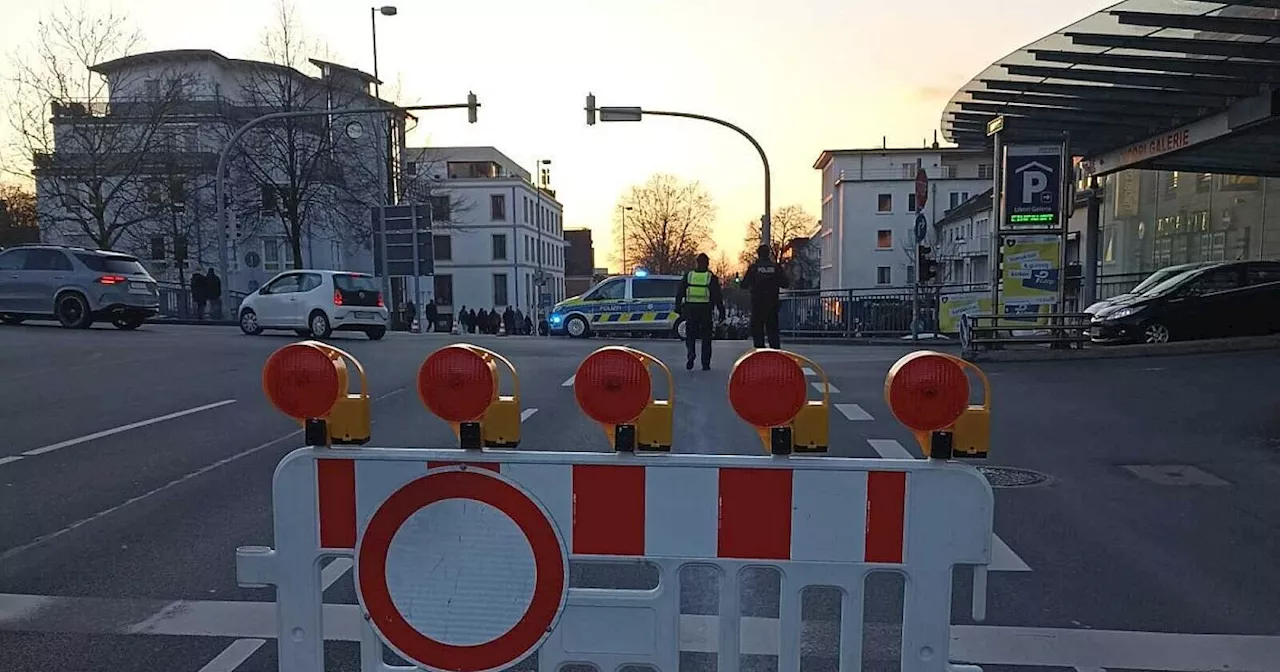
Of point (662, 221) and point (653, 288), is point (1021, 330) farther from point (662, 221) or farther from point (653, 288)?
point (662, 221)

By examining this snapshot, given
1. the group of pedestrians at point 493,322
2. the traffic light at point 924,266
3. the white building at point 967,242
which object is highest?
the white building at point 967,242

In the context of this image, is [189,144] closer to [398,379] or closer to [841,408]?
[398,379]

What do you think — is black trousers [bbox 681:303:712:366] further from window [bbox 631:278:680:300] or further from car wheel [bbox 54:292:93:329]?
car wheel [bbox 54:292:93:329]

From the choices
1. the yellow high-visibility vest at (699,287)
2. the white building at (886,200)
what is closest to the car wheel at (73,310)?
the yellow high-visibility vest at (699,287)

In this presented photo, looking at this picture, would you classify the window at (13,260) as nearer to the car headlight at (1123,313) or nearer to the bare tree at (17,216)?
the bare tree at (17,216)

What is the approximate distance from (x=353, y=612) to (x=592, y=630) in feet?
6.07

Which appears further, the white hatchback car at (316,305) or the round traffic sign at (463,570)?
the white hatchback car at (316,305)

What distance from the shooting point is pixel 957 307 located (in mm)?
19359

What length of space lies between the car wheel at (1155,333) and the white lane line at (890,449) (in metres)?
11.1

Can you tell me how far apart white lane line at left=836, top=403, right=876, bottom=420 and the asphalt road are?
46 millimetres

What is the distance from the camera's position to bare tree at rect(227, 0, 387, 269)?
32875 mm

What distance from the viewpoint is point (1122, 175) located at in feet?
87.8

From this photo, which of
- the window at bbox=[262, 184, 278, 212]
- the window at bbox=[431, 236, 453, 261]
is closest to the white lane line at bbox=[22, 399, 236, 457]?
the window at bbox=[262, 184, 278, 212]

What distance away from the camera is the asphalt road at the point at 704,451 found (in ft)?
11.9
